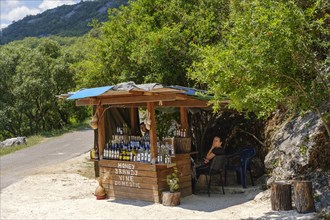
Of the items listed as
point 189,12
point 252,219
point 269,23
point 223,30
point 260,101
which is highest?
point 189,12

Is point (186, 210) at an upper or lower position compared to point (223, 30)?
lower

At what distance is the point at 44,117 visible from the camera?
30.4 metres

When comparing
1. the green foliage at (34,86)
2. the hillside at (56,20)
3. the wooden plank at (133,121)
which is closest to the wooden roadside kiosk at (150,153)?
the wooden plank at (133,121)

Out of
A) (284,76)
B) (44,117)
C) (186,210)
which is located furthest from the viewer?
(44,117)

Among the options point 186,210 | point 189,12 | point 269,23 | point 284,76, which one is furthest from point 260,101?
point 189,12

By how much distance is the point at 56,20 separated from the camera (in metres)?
118

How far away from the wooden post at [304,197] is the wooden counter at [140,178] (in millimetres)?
2614

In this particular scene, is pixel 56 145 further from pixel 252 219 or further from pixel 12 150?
pixel 252 219

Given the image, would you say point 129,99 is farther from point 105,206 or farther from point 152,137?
point 105,206

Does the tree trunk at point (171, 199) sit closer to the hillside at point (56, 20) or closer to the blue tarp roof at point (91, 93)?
the blue tarp roof at point (91, 93)

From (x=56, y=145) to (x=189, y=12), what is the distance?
36.0ft

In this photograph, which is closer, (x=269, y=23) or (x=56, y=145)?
(x=269, y=23)

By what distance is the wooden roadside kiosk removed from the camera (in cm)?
823

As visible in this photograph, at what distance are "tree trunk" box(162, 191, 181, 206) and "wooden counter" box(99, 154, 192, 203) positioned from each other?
0.84 ft
